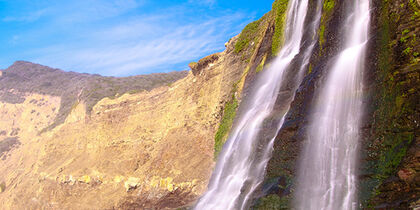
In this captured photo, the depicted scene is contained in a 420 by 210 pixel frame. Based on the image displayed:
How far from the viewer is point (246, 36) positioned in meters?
19.8

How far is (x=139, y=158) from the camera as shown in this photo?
74.4ft

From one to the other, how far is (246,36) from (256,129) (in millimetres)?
9252

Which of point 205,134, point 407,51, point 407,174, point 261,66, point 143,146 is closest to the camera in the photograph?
point 407,174

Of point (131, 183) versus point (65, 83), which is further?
point (65, 83)

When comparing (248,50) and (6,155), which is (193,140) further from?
(6,155)

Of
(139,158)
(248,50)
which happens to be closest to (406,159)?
(248,50)

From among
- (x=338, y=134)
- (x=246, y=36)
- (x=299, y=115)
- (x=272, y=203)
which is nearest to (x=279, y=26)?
(x=246, y=36)

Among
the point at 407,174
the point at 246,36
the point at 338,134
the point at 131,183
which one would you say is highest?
the point at 246,36

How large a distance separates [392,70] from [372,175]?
97.5 inches

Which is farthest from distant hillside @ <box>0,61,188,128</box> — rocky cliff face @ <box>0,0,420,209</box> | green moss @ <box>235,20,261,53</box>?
green moss @ <box>235,20,261,53</box>

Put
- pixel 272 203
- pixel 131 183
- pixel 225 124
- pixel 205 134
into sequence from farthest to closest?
pixel 131 183 → pixel 205 134 → pixel 225 124 → pixel 272 203

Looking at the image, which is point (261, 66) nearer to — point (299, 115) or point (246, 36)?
point (246, 36)

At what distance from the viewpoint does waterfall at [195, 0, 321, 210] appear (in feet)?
35.4

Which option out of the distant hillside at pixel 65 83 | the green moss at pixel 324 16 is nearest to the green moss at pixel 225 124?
the green moss at pixel 324 16
